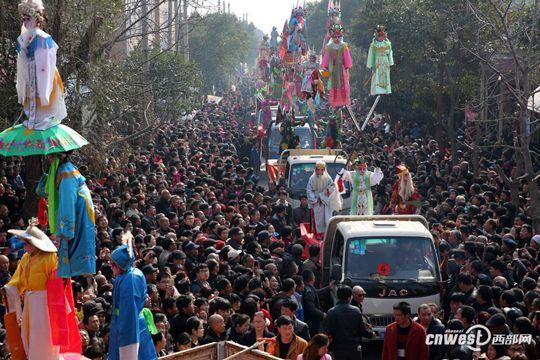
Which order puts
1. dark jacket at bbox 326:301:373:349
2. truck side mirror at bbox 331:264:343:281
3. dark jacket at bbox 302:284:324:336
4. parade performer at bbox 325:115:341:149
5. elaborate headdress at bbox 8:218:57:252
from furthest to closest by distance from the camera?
parade performer at bbox 325:115:341:149 → truck side mirror at bbox 331:264:343:281 → dark jacket at bbox 302:284:324:336 → dark jacket at bbox 326:301:373:349 → elaborate headdress at bbox 8:218:57:252

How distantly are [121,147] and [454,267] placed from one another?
8625 mm

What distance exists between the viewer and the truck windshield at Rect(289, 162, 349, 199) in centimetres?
2155

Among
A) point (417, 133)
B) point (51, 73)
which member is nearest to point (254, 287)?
point (51, 73)

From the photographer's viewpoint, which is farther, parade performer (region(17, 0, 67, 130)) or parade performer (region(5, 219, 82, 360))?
parade performer (region(17, 0, 67, 130))

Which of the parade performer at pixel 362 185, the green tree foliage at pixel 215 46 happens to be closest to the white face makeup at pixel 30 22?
the parade performer at pixel 362 185

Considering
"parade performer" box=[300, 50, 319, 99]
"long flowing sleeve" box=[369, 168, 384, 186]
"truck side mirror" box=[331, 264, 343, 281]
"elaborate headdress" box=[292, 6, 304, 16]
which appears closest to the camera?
"truck side mirror" box=[331, 264, 343, 281]

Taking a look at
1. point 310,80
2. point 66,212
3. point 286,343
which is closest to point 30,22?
point 66,212

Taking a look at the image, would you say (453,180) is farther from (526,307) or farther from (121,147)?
(526,307)

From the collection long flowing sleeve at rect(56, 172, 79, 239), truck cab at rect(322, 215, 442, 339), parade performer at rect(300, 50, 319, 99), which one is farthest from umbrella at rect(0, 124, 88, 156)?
parade performer at rect(300, 50, 319, 99)

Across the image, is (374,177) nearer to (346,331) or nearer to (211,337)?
(346,331)

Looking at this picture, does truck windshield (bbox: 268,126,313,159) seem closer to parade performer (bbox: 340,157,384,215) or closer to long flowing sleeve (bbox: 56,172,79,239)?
parade performer (bbox: 340,157,384,215)

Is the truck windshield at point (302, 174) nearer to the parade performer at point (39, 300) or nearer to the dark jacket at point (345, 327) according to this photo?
the dark jacket at point (345, 327)

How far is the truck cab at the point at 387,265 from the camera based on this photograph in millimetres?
12945

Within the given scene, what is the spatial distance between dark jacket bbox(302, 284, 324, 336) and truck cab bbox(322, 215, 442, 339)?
688 millimetres
